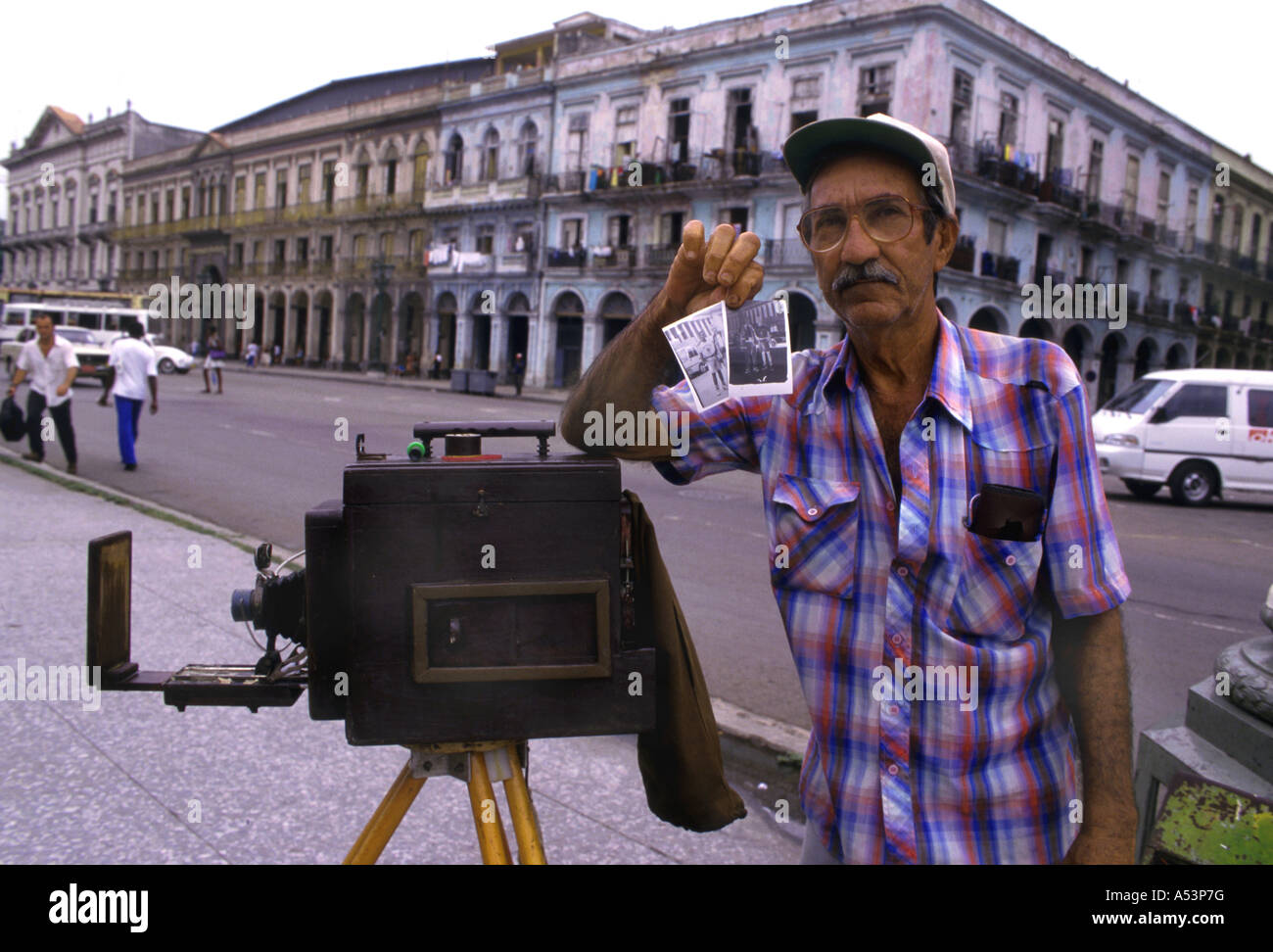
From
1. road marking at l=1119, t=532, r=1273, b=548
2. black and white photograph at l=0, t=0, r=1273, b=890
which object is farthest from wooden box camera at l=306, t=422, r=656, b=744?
road marking at l=1119, t=532, r=1273, b=548

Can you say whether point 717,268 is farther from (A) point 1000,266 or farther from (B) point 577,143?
(B) point 577,143

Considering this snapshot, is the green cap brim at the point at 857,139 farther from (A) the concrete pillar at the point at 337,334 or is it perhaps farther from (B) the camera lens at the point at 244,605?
(A) the concrete pillar at the point at 337,334

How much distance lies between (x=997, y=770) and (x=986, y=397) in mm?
613

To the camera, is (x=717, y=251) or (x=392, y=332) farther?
(x=392, y=332)

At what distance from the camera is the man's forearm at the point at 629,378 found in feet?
6.12

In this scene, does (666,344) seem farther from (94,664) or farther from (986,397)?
(94,664)

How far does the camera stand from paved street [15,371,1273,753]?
5.46m

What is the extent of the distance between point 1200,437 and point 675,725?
47.2ft

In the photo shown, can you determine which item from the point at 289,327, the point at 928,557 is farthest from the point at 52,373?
the point at 289,327

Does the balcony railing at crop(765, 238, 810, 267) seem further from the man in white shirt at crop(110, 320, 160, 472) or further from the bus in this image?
the man in white shirt at crop(110, 320, 160, 472)

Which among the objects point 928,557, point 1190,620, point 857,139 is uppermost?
point 857,139

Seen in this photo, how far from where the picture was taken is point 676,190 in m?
34.1

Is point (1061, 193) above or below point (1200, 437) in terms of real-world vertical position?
above
